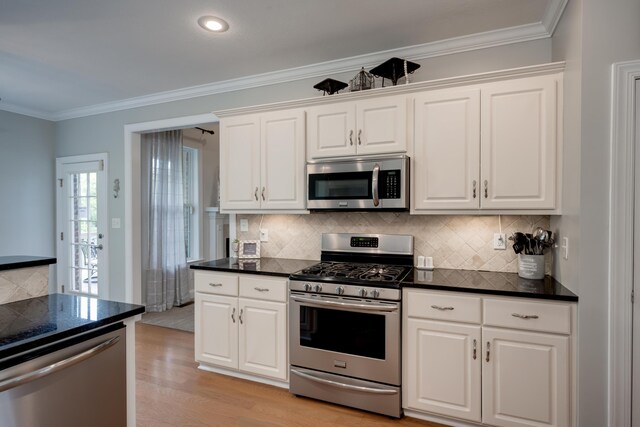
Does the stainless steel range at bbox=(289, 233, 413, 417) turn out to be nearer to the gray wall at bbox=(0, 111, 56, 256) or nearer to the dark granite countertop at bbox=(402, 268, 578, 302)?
the dark granite countertop at bbox=(402, 268, 578, 302)

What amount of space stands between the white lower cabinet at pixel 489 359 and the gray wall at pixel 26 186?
16.2ft

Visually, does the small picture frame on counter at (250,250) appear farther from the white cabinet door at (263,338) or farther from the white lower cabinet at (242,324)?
the white cabinet door at (263,338)

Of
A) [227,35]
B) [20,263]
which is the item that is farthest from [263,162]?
[20,263]

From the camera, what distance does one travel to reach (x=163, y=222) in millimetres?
4652

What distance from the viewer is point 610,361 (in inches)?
69.0

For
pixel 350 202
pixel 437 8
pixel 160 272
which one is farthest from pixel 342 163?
pixel 160 272

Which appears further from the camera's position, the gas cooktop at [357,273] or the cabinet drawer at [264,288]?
Result: the cabinet drawer at [264,288]

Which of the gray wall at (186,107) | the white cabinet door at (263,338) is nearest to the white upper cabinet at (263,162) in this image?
the gray wall at (186,107)

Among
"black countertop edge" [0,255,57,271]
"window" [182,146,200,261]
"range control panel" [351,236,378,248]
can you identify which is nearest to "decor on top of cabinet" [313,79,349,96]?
"range control panel" [351,236,378,248]

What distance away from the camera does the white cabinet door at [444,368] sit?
2.09m

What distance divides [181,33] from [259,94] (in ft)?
3.21

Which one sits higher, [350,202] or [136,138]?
[136,138]

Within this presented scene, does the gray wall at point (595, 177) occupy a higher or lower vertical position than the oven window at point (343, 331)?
higher

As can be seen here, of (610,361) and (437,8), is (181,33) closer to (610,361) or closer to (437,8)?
(437,8)
